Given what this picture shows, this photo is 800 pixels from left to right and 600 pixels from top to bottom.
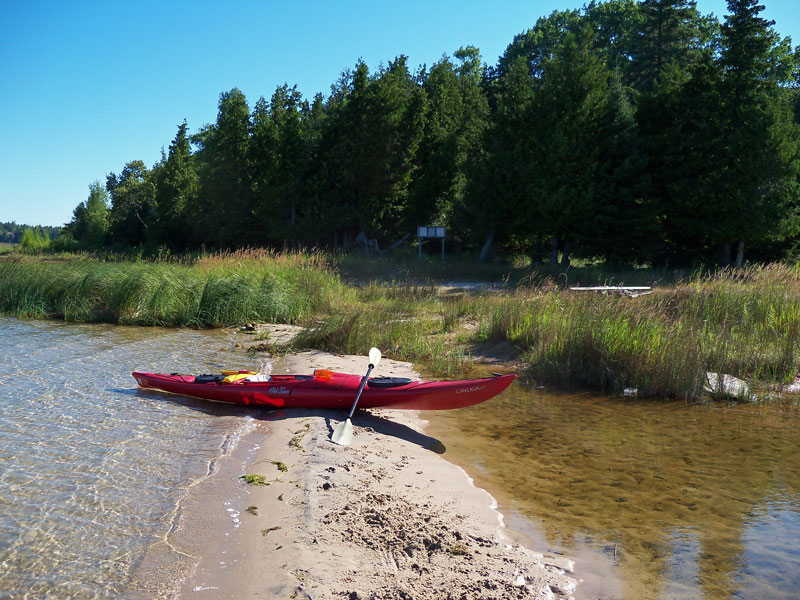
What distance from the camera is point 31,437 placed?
6293 mm

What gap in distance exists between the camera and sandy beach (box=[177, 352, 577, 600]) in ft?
11.9

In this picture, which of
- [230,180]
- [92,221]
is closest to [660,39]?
[230,180]

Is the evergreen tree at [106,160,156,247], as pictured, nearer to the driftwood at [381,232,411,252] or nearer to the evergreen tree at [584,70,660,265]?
the driftwood at [381,232,411,252]

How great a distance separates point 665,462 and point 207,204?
3472 cm

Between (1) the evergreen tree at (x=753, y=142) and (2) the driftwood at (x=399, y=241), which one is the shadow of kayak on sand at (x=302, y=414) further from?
(2) the driftwood at (x=399, y=241)

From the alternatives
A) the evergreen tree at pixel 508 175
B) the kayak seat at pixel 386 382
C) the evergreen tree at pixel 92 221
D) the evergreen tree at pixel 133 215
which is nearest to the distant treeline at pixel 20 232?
the evergreen tree at pixel 92 221

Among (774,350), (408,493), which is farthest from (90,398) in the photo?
(774,350)

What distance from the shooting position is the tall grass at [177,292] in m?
14.5

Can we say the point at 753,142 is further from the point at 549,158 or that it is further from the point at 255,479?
the point at 255,479

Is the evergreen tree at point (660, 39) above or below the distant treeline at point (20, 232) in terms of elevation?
above

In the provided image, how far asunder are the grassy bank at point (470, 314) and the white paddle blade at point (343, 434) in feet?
12.6

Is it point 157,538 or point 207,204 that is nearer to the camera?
point 157,538

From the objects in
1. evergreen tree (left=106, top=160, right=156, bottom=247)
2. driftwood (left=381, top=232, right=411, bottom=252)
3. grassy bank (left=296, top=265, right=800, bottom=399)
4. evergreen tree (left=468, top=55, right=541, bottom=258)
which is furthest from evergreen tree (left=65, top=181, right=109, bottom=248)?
grassy bank (left=296, top=265, right=800, bottom=399)

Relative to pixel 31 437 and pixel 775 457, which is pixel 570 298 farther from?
pixel 31 437
